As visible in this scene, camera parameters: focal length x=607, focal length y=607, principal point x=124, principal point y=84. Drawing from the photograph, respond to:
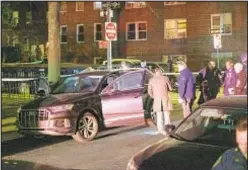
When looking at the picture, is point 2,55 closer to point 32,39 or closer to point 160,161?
point 32,39

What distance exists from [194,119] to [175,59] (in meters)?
0.76

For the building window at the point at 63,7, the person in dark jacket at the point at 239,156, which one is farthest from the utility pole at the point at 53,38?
the person in dark jacket at the point at 239,156

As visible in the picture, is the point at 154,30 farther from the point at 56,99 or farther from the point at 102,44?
the point at 56,99

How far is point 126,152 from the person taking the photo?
7.04 m

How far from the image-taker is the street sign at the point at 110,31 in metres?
6.30

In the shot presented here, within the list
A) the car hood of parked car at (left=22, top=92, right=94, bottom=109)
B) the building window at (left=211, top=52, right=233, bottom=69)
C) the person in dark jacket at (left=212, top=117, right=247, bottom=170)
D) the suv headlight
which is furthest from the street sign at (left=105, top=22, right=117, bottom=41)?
the person in dark jacket at (left=212, top=117, right=247, bottom=170)

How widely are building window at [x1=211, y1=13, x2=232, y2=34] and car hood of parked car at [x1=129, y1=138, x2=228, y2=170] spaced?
4.59 feet

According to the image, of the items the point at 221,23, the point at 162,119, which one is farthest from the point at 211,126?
the point at 162,119

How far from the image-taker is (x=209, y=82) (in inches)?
229

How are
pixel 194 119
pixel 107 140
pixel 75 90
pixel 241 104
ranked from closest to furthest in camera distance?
pixel 241 104 → pixel 194 119 → pixel 107 140 → pixel 75 90

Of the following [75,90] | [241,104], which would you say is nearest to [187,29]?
[241,104]

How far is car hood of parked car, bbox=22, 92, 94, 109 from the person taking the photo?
733 cm

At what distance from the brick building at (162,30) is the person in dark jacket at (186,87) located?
90mm

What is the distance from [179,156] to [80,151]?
2.80m
